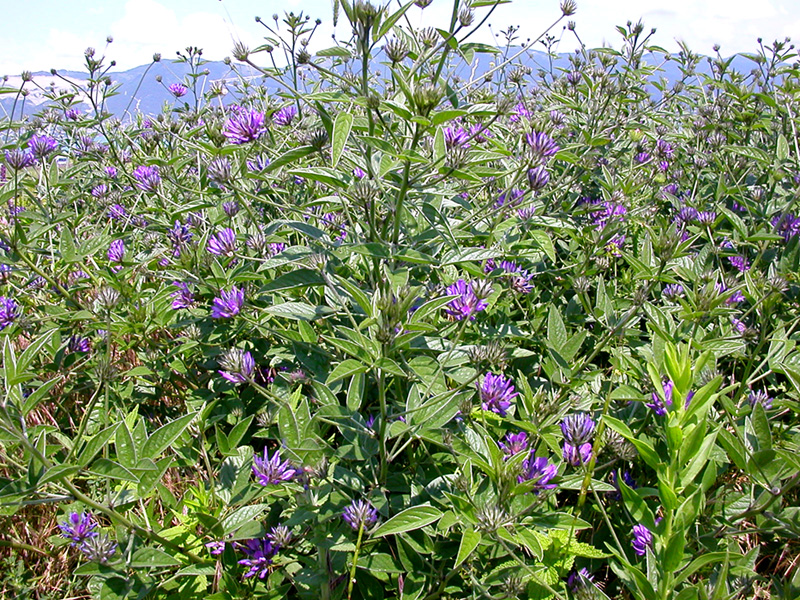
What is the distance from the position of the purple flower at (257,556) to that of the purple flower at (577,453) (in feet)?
3.33

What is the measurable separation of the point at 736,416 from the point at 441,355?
1100mm

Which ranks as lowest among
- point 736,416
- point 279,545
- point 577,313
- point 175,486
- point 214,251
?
point 175,486

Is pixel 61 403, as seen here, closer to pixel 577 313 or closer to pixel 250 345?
pixel 250 345

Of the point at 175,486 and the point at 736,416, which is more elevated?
the point at 736,416

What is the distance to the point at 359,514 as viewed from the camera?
158 cm

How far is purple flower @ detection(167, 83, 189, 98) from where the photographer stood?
17.0 feet

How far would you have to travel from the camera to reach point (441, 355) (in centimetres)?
Answer: 186

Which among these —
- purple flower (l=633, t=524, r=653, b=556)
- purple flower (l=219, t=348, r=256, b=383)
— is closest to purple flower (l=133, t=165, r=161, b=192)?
purple flower (l=219, t=348, r=256, b=383)

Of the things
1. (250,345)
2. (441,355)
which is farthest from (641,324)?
(250,345)

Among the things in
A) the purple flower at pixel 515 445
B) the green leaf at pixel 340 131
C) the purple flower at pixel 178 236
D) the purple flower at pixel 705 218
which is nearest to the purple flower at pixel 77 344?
the purple flower at pixel 178 236

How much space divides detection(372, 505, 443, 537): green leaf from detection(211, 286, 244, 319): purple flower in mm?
1079

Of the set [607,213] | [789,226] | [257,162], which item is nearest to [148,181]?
[257,162]

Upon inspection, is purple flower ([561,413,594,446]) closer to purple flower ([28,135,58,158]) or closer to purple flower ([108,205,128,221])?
purple flower ([108,205,128,221])

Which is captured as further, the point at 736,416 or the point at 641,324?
the point at 641,324
